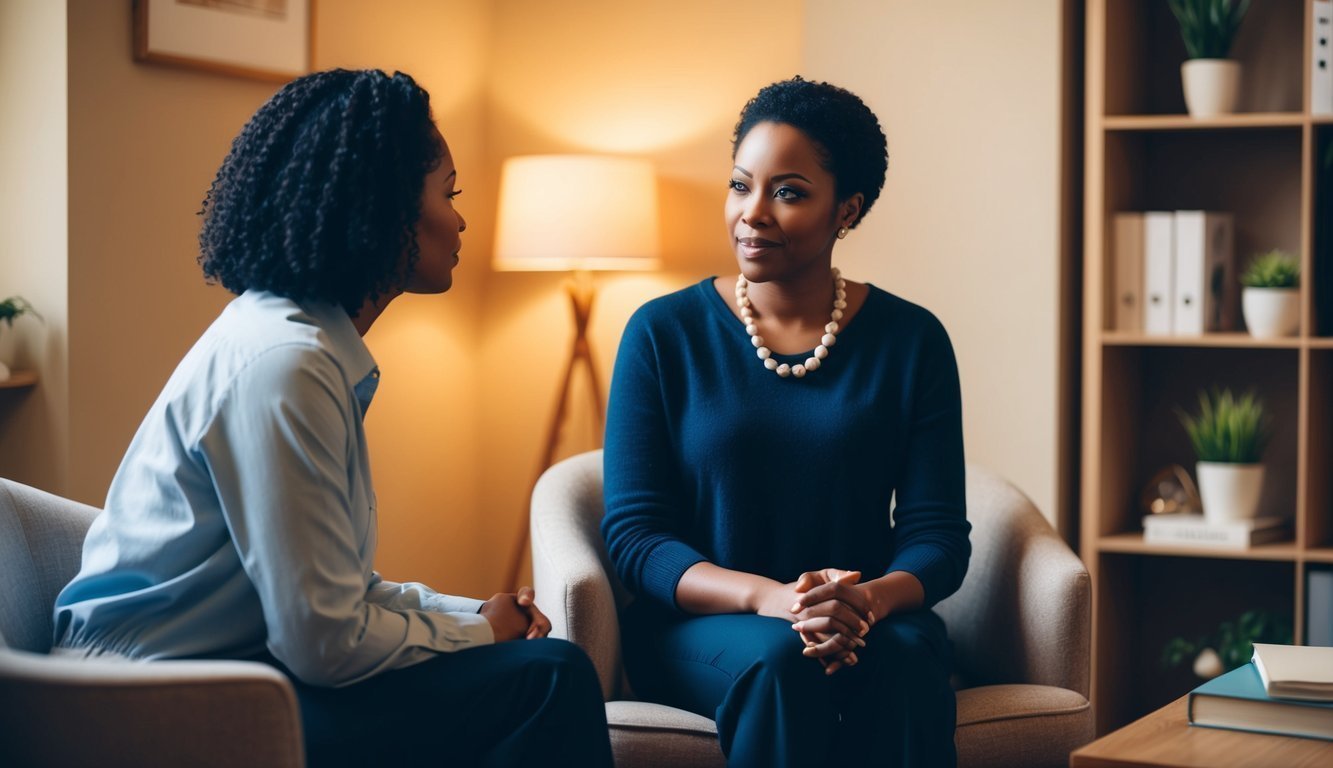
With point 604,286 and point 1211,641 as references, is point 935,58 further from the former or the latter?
point 1211,641

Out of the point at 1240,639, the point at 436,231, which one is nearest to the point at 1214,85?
the point at 1240,639

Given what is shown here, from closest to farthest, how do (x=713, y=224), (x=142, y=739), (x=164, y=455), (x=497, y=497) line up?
1. (x=142, y=739)
2. (x=164, y=455)
3. (x=713, y=224)
4. (x=497, y=497)

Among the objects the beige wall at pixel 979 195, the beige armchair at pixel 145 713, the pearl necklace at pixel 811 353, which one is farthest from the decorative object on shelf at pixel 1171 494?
the beige armchair at pixel 145 713

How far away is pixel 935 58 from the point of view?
117 inches

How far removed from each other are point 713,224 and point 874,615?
174 centimetres

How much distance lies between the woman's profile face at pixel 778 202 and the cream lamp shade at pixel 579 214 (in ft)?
3.76

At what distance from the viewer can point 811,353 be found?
2.05 m

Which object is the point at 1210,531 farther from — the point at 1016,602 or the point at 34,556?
the point at 34,556

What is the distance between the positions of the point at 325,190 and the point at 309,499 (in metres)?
0.32

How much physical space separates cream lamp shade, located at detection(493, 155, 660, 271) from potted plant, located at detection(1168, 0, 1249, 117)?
121 cm

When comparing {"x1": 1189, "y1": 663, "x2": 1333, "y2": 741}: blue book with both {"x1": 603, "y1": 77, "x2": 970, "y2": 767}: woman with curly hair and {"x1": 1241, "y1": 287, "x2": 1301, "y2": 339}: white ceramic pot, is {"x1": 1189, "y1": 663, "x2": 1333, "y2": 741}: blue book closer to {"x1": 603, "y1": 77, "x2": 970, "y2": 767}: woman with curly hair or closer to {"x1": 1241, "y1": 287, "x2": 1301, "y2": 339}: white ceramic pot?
{"x1": 603, "y1": 77, "x2": 970, "y2": 767}: woman with curly hair

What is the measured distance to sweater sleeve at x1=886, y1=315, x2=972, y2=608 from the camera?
1974 mm

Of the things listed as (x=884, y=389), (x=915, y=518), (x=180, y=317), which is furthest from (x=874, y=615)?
(x=180, y=317)

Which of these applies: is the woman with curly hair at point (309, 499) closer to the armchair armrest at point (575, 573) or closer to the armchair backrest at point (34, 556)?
the armchair backrest at point (34, 556)
